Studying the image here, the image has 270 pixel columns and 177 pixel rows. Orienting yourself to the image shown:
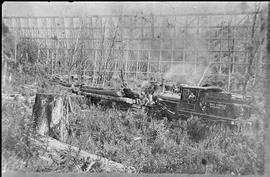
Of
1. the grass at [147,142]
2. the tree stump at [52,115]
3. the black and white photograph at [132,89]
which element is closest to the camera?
the black and white photograph at [132,89]

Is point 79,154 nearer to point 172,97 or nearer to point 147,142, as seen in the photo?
point 147,142

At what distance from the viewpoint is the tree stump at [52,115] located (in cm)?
444

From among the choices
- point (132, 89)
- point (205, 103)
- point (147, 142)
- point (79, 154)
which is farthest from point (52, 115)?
point (205, 103)

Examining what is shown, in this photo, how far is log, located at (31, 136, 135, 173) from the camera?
14.2 ft

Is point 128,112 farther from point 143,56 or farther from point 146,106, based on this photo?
point 143,56

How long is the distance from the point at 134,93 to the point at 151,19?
30.8 inches

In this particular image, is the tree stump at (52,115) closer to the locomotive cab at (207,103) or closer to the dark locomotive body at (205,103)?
the dark locomotive body at (205,103)

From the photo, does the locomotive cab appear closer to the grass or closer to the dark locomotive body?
the dark locomotive body

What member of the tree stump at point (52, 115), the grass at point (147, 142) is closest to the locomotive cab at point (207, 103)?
the grass at point (147, 142)

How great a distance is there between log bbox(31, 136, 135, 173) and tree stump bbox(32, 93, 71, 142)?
65 mm

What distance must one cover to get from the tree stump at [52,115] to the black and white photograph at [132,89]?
1 cm

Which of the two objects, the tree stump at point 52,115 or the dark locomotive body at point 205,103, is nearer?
the dark locomotive body at point 205,103

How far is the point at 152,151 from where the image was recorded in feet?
14.2

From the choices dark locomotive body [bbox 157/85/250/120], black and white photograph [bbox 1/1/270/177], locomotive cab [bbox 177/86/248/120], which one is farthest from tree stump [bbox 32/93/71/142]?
locomotive cab [bbox 177/86/248/120]
